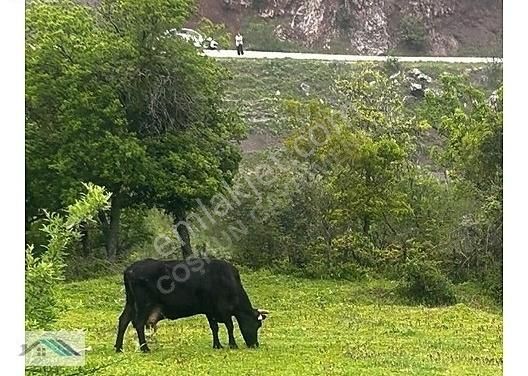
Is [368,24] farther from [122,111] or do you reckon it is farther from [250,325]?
[250,325]

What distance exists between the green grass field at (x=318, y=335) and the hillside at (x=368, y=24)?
327 centimetres

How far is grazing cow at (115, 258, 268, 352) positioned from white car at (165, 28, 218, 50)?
3.65 m

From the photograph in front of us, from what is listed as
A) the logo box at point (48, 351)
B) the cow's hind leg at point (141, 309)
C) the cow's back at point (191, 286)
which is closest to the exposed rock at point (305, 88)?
the cow's back at point (191, 286)

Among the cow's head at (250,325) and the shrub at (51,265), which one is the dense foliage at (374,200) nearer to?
the cow's head at (250,325)

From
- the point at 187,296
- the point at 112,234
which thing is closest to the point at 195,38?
the point at 112,234

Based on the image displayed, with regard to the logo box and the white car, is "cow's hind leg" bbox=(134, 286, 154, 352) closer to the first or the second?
the logo box

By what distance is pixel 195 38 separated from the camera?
39.2 ft

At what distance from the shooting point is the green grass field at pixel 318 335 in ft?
27.1

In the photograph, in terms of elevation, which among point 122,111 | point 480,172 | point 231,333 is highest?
point 122,111

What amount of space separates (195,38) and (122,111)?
57.8 inches

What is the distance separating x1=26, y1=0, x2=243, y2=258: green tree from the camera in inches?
438

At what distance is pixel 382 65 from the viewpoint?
13.4 m

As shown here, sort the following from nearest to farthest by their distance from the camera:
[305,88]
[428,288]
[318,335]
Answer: [318,335]
[428,288]
[305,88]

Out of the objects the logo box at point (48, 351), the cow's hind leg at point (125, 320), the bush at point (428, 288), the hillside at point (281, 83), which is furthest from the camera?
the hillside at point (281, 83)
